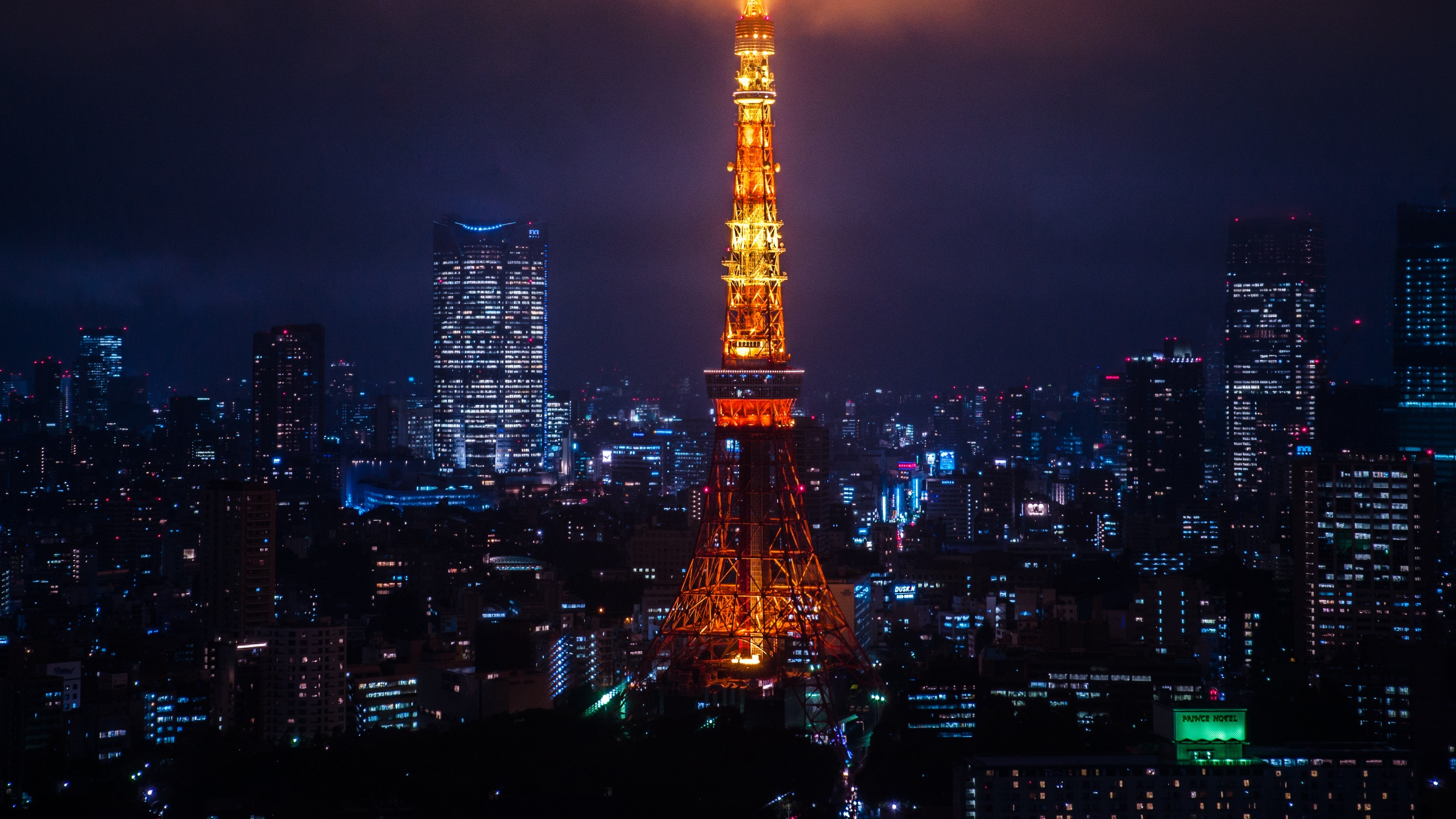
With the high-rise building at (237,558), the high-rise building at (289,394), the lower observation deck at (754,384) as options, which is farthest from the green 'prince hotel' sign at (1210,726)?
the high-rise building at (289,394)

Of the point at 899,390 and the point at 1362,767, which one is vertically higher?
the point at 899,390

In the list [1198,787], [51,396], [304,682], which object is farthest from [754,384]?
[51,396]

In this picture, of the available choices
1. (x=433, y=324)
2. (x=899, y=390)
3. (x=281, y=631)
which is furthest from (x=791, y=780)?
(x=433, y=324)

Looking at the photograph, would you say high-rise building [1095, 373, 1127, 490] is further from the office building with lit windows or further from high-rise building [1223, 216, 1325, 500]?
the office building with lit windows

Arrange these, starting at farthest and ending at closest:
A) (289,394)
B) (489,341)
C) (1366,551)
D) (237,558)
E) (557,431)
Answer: (489,341) < (557,431) < (289,394) < (237,558) < (1366,551)

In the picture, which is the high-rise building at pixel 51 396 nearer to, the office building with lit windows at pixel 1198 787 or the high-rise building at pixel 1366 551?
the high-rise building at pixel 1366 551

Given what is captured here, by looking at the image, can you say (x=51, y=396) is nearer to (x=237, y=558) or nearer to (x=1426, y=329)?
(x=237, y=558)

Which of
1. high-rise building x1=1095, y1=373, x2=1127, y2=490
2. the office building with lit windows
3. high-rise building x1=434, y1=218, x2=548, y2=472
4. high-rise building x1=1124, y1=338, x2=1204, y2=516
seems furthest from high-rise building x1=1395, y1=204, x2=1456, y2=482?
high-rise building x1=434, y1=218, x2=548, y2=472

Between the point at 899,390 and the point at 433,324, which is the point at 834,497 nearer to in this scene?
the point at 899,390
